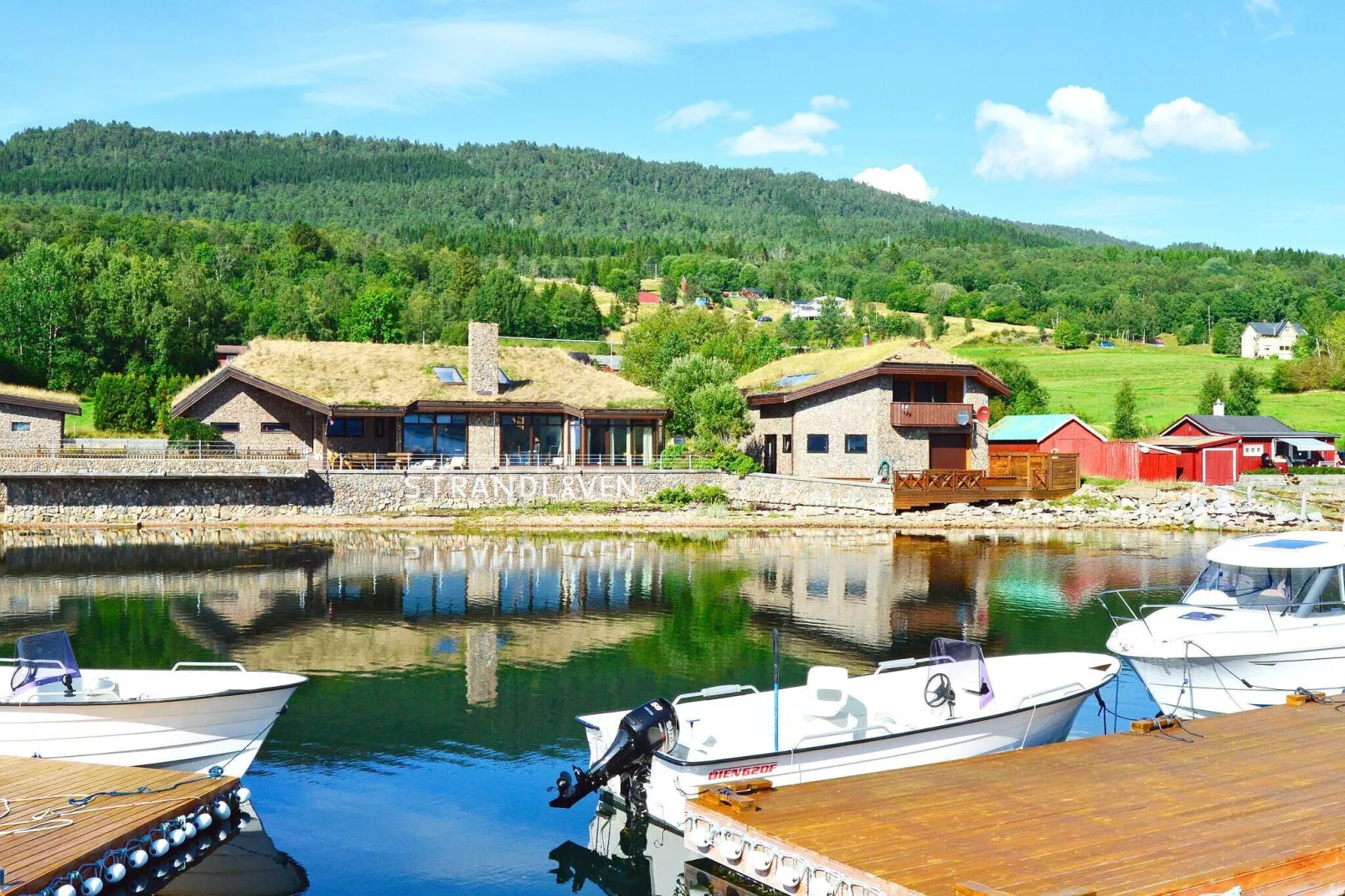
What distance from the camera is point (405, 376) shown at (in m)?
50.1

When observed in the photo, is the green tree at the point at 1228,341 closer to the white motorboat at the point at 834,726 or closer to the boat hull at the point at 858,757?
the white motorboat at the point at 834,726

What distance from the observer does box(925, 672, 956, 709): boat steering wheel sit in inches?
576

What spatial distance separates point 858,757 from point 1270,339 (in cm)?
12372

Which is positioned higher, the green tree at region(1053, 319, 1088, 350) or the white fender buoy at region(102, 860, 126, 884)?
the green tree at region(1053, 319, 1088, 350)

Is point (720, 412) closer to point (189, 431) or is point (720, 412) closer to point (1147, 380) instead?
point (189, 431)

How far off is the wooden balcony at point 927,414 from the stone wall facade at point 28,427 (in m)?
34.0

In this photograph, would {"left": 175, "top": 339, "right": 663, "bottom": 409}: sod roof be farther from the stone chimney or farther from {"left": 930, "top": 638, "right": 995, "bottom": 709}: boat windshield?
{"left": 930, "top": 638, "right": 995, "bottom": 709}: boat windshield

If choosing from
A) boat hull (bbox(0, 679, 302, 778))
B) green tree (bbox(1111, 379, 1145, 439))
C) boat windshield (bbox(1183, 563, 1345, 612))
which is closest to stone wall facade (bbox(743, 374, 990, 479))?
green tree (bbox(1111, 379, 1145, 439))

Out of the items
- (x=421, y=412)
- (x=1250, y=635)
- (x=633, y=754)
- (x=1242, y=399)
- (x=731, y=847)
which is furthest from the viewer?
(x=1242, y=399)

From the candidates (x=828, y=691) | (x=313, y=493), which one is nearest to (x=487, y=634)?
(x=828, y=691)

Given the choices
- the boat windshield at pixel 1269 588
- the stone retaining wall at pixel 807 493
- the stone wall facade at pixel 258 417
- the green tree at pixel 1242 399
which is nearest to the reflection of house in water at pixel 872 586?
the stone retaining wall at pixel 807 493

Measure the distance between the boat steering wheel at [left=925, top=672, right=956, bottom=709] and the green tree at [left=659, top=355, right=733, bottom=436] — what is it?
37.3 meters

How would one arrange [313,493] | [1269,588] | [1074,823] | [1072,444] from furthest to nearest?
1. [1072,444]
2. [313,493]
3. [1269,588]
4. [1074,823]

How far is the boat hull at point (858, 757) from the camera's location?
486 inches
